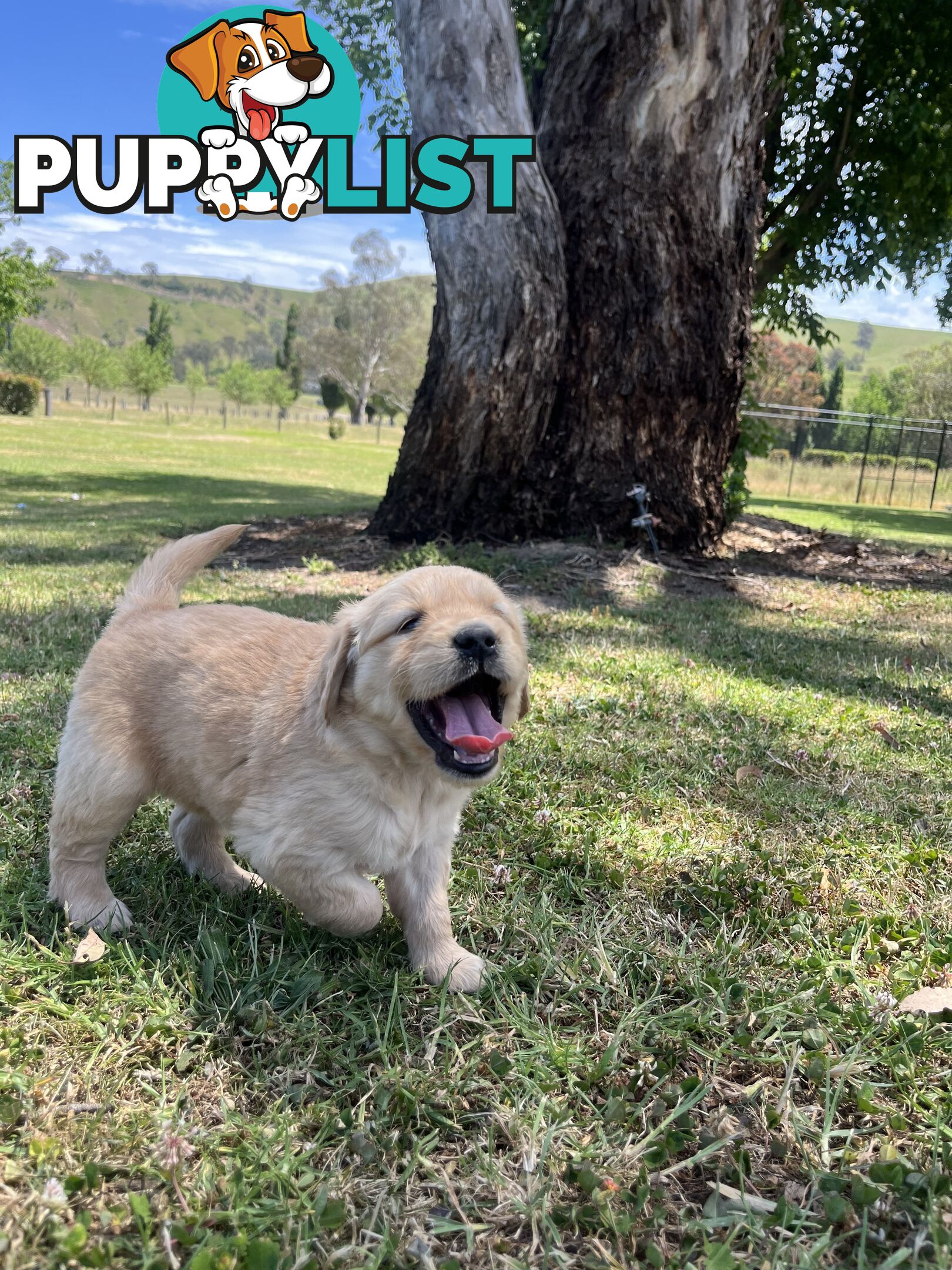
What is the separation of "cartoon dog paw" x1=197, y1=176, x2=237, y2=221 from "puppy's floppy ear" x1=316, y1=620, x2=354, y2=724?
15719mm

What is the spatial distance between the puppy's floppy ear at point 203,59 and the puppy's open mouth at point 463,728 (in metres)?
15.5

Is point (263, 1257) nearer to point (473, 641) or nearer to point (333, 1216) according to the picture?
point (333, 1216)

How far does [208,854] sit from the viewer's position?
122 inches

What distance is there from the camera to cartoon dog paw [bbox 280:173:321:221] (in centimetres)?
1512

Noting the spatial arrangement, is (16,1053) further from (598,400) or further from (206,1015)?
(598,400)

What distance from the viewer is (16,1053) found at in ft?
6.91

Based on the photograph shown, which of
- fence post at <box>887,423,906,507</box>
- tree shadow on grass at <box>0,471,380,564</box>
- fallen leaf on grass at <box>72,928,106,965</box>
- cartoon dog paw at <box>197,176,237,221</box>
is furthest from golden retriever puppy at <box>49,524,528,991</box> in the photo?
fence post at <box>887,423,906,507</box>

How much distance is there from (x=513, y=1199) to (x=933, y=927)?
1.70m

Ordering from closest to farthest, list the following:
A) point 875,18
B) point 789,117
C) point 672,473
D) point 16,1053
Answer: point 16,1053
point 672,473
point 875,18
point 789,117

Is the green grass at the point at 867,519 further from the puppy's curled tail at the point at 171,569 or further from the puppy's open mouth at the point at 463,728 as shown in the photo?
the puppy's open mouth at the point at 463,728

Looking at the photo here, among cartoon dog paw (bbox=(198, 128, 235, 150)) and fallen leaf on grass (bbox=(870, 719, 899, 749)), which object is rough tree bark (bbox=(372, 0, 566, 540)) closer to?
fallen leaf on grass (bbox=(870, 719, 899, 749))

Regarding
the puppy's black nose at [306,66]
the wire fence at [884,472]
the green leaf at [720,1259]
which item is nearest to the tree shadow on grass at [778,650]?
the green leaf at [720,1259]

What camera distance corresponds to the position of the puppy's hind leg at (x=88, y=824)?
2.71m

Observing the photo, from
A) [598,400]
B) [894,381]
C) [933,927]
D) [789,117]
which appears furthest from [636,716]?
[894,381]
